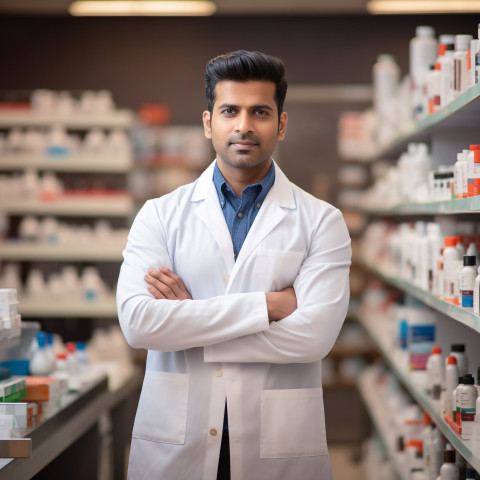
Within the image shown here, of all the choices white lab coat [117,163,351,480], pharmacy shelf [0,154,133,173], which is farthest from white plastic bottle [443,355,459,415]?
pharmacy shelf [0,154,133,173]

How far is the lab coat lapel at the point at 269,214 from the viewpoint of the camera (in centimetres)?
241

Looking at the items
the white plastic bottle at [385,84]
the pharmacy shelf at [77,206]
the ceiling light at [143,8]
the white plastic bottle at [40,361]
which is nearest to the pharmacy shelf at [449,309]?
the white plastic bottle at [40,361]

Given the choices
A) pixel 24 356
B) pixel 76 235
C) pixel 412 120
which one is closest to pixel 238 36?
pixel 76 235

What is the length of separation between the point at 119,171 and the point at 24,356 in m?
3.67

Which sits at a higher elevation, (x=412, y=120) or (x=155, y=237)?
(x=412, y=120)

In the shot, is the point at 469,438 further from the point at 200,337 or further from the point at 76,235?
the point at 76,235

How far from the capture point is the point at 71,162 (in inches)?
259

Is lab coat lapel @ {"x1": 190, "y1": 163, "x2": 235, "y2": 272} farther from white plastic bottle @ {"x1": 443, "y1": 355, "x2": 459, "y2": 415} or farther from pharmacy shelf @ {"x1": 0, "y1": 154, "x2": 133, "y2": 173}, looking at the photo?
pharmacy shelf @ {"x1": 0, "y1": 154, "x2": 133, "y2": 173}

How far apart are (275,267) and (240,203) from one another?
257mm

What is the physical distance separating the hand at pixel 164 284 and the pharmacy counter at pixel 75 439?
2.21 feet

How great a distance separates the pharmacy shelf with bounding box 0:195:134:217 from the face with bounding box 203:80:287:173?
4.23m

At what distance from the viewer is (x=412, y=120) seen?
13.3ft

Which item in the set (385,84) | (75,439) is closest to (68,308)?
(385,84)

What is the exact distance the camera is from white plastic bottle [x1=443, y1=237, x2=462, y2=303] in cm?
274
